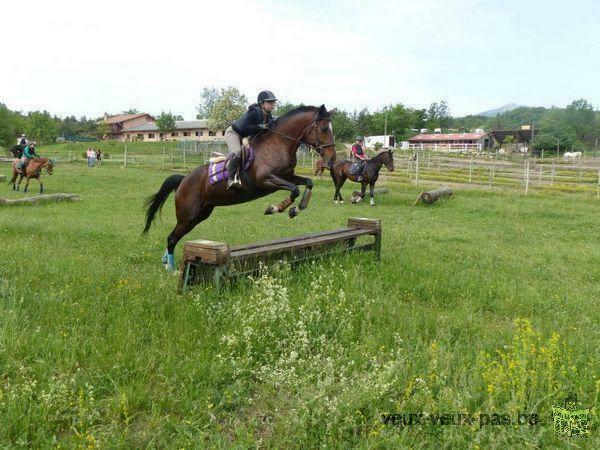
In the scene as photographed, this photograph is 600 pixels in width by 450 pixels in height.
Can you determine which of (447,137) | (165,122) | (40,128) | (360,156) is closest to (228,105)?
(165,122)

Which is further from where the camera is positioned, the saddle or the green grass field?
the saddle

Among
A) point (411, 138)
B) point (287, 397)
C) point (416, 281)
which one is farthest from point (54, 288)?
point (411, 138)

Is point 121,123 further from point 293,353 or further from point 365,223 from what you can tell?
point 293,353

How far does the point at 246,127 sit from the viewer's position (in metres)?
7.57

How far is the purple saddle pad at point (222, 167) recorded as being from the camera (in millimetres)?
7443

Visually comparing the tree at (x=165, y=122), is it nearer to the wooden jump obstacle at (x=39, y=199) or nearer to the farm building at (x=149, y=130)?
the farm building at (x=149, y=130)

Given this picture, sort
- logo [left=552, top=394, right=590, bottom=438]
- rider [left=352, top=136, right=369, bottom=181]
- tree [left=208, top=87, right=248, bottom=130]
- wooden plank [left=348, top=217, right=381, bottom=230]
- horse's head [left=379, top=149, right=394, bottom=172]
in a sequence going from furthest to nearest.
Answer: tree [left=208, top=87, right=248, bottom=130]
rider [left=352, top=136, right=369, bottom=181]
horse's head [left=379, top=149, right=394, bottom=172]
wooden plank [left=348, top=217, right=381, bottom=230]
logo [left=552, top=394, right=590, bottom=438]

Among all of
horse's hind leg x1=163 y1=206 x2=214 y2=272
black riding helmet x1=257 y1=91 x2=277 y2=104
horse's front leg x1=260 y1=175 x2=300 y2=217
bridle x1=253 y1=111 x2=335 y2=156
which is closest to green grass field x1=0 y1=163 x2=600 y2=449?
horse's hind leg x1=163 y1=206 x2=214 y2=272

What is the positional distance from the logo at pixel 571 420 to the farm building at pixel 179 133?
3728 inches

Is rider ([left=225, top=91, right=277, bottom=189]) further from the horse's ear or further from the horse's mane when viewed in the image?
the horse's ear

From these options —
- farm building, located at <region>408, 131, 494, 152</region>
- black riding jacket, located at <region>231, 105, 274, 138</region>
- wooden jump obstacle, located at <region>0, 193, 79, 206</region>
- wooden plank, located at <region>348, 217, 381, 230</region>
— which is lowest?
wooden jump obstacle, located at <region>0, 193, 79, 206</region>

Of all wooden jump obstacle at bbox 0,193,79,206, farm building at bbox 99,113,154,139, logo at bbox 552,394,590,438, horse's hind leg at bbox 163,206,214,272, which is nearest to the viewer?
logo at bbox 552,394,590,438

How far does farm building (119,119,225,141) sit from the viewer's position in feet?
321

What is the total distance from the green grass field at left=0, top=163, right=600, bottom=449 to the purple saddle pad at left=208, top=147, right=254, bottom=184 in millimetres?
1893
